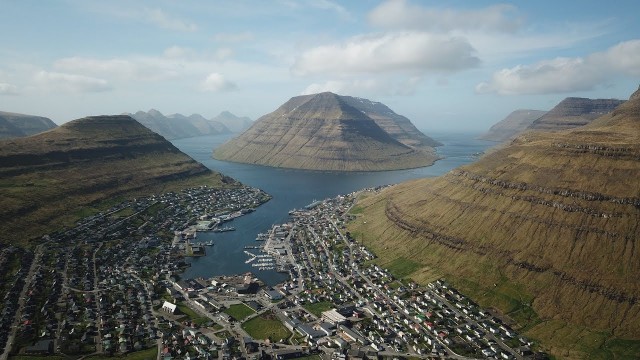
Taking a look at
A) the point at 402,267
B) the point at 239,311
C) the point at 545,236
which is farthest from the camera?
the point at 402,267

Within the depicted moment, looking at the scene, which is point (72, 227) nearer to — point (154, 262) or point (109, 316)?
point (154, 262)

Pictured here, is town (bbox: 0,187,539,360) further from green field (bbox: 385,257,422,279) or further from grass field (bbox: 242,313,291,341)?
green field (bbox: 385,257,422,279)

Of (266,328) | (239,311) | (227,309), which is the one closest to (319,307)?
(266,328)

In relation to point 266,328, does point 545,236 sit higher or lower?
higher

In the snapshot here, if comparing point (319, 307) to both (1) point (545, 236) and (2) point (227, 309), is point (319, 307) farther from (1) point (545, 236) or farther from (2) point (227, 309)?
(1) point (545, 236)

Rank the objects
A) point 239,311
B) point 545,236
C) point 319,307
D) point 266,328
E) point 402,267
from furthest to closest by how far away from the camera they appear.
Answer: point 402,267, point 545,236, point 319,307, point 239,311, point 266,328

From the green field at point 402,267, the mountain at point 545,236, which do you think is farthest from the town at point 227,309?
the mountain at point 545,236
